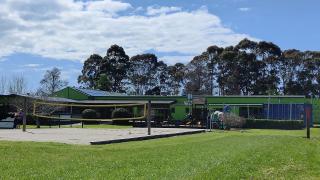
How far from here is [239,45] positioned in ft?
308

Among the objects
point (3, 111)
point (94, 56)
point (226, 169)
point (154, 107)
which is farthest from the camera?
point (94, 56)

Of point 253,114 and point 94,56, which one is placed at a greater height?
point 94,56

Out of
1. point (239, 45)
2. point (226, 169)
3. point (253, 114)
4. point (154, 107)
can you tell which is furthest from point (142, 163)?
point (239, 45)

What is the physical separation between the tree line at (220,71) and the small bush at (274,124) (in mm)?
39584

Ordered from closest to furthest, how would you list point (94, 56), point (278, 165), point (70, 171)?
point (70, 171) → point (278, 165) → point (94, 56)

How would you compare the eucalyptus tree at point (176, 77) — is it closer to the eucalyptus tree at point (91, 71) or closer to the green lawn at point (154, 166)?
the eucalyptus tree at point (91, 71)

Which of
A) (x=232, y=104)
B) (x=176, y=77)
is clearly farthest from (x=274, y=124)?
(x=176, y=77)

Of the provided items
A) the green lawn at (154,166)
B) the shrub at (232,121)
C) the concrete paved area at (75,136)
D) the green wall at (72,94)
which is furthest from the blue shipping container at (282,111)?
the green lawn at (154,166)

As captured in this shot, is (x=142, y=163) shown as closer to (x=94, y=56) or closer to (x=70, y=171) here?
(x=70, y=171)

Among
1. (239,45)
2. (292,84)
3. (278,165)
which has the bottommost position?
(278,165)

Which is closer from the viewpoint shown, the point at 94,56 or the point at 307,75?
the point at 307,75

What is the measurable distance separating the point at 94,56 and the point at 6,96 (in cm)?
5271

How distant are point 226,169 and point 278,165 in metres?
2.05

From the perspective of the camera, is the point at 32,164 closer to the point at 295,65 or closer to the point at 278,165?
the point at 278,165
